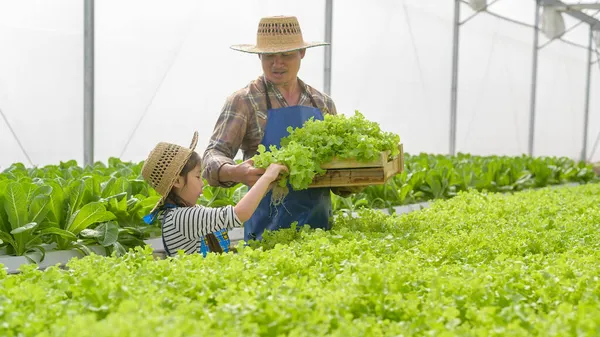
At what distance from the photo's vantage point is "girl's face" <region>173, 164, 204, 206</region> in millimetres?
3836

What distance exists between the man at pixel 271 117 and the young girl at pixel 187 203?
1.07ft

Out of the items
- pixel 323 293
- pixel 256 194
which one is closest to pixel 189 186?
pixel 256 194

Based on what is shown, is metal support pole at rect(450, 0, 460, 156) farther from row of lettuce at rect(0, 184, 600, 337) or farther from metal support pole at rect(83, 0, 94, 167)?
row of lettuce at rect(0, 184, 600, 337)

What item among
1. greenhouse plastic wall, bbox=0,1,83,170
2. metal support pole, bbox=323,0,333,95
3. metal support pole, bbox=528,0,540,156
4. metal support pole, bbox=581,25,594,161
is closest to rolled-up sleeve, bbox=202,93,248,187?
greenhouse plastic wall, bbox=0,1,83,170

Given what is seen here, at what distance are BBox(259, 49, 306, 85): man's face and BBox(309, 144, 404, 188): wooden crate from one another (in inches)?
22.5

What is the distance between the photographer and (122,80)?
8.91 metres

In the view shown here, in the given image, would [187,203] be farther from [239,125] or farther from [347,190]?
[347,190]

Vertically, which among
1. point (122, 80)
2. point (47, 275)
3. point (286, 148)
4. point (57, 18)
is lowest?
point (47, 275)

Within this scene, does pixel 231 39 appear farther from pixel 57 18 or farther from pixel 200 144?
pixel 57 18

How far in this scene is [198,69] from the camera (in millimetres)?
Result: 9820

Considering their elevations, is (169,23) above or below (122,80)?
above

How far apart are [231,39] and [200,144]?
5.03 feet

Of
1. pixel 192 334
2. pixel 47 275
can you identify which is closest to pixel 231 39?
pixel 47 275

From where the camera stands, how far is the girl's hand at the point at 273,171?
3.76 metres
